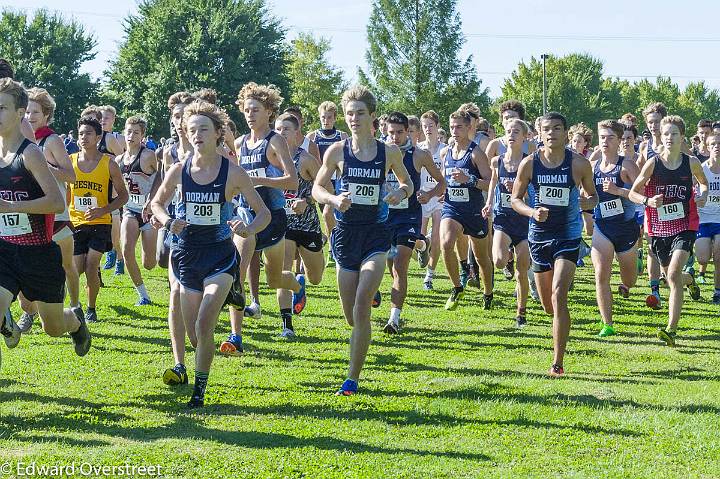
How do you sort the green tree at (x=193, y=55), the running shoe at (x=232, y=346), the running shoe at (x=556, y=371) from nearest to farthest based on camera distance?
the running shoe at (x=556, y=371) → the running shoe at (x=232, y=346) → the green tree at (x=193, y=55)

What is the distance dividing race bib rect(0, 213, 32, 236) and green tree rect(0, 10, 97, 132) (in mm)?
52443

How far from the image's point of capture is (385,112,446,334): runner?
10.1 metres

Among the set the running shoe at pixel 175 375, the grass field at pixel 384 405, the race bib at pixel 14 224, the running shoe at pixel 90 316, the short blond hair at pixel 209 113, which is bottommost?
the grass field at pixel 384 405

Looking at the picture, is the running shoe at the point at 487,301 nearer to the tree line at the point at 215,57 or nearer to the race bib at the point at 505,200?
the race bib at the point at 505,200

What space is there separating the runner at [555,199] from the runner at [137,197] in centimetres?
539

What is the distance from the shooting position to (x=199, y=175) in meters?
7.28

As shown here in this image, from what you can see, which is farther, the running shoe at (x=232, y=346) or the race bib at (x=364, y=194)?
the running shoe at (x=232, y=346)

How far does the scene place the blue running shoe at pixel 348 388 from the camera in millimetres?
7609

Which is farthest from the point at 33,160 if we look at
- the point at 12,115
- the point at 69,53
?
the point at 69,53

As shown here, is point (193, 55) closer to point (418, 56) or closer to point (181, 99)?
point (418, 56)

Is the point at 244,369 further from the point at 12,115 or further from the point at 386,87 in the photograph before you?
the point at 386,87

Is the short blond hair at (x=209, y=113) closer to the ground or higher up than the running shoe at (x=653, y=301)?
higher up

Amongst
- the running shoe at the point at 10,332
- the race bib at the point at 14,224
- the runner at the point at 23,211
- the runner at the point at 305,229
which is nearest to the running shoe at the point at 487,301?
the runner at the point at 305,229

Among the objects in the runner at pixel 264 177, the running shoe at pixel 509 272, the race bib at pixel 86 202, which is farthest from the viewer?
the running shoe at pixel 509 272
